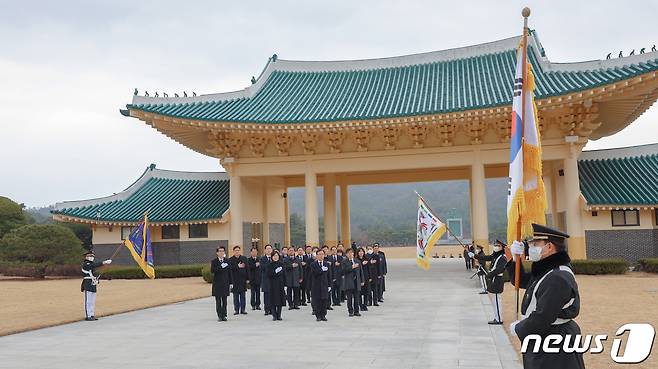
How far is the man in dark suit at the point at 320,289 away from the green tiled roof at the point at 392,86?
949 cm

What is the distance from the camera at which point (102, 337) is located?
32.3 feet

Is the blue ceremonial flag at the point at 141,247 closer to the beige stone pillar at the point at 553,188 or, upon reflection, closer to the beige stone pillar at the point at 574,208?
the beige stone pillar at the point at 574,208

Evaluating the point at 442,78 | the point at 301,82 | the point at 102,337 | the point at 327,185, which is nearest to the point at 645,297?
the point at 102,337

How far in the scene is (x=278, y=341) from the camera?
907cm

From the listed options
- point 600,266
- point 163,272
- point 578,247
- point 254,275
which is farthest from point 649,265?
point 163,272

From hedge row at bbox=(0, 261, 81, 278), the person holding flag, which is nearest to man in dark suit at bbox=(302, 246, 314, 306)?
the person holding flag

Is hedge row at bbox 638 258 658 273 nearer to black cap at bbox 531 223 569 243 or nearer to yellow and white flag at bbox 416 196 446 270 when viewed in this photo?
yellow and white flag at bbox 416 196 446 270

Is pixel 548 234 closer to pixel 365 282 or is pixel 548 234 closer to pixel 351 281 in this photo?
pixel 351 281

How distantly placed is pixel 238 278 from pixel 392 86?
47.2ft

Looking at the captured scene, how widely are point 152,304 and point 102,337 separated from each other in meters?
5.06

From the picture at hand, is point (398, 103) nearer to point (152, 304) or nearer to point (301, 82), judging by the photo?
point (301, 82)

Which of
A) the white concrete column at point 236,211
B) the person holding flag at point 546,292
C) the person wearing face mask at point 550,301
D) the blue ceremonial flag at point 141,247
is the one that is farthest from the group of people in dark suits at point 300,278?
the white concrete column at point 236,211

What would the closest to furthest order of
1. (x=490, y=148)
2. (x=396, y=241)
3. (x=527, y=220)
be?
1. (x=527, y=220)
2. (x=490, y=148)
3. (x=396, y=241)

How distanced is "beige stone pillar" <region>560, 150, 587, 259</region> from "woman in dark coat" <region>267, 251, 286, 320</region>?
41.0 ft
